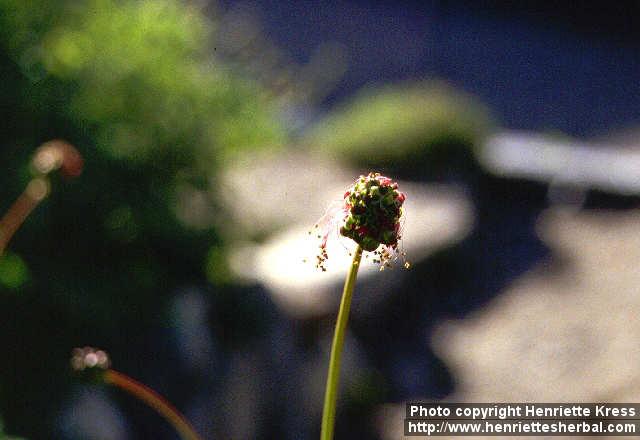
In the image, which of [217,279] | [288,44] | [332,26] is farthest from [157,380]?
[332,26]

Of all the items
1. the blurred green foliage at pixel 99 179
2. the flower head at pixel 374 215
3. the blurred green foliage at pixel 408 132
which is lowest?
the flower head at pixel 374 215

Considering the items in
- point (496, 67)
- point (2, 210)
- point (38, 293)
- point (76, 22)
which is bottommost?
point (38, 293)

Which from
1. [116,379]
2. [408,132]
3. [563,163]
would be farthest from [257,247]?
[563,163]

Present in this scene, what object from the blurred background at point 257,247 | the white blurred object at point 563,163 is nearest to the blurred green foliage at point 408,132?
the blurred background at point 257,247

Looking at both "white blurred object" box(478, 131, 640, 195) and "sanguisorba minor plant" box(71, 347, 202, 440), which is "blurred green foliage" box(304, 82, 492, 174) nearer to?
"white blurred object" box(478, 131, 640, 195)

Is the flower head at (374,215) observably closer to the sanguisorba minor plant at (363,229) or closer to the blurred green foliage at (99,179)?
the sanguisorba minor plant at (363,229)

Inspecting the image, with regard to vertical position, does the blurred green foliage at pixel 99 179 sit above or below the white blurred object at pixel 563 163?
below

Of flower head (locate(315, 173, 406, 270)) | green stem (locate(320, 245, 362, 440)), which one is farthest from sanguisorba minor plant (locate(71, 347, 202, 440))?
flower head (locate(315, 173, 406, 270))

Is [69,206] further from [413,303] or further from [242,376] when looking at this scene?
[413,303]
